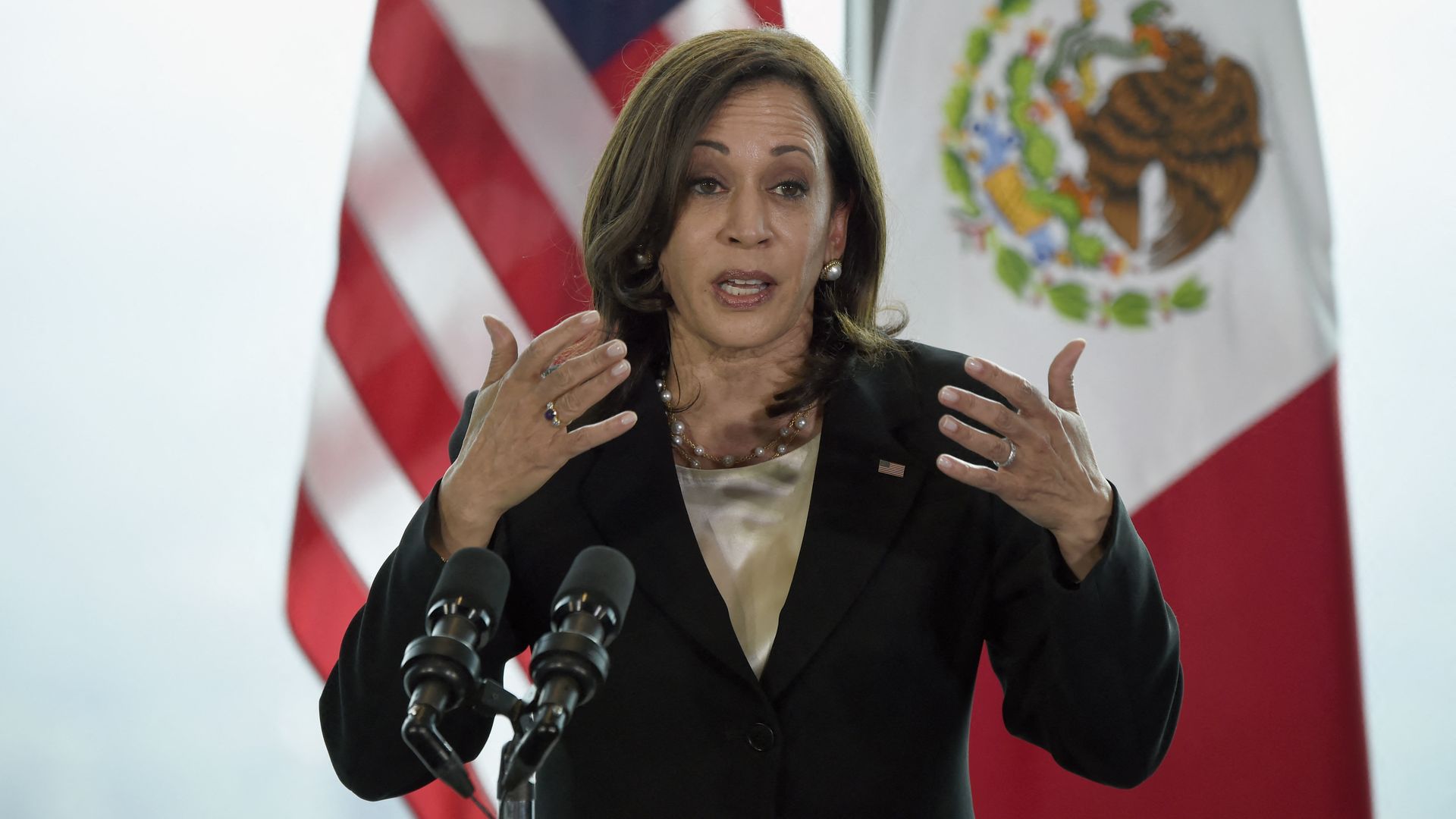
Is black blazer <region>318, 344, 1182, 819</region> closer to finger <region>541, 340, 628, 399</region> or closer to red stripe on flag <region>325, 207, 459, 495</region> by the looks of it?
finger <region>541, 340, 628, 399</region>

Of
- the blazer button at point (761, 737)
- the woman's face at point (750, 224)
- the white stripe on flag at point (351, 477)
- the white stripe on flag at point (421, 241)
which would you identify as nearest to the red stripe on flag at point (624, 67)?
the white stripe on flag at point (421, 241)

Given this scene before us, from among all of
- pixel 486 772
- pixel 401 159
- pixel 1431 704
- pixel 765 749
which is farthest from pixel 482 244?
pixel 1431 704

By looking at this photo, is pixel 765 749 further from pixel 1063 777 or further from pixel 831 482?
pixel 1063 777

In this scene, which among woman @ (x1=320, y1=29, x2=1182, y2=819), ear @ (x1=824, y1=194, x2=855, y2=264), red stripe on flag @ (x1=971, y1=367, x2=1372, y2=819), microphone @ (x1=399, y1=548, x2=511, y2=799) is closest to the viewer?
microphone @ (x1=399, y1=548, x2=511, y2=799)

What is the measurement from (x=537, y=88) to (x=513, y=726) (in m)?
1.97

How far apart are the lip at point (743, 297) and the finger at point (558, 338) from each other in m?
0.39

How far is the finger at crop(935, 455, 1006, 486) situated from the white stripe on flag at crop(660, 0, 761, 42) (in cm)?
168

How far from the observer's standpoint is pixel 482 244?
2.69m

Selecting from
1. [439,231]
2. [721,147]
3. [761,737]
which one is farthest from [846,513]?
[439,231]

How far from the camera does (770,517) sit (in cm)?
163

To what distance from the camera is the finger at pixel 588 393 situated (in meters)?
1.28

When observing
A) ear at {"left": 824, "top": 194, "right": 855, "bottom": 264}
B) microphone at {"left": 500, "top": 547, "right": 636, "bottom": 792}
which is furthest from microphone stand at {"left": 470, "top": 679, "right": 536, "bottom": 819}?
ear at {"left": 824, "top": 194, "right": 855, "bottom": 264}

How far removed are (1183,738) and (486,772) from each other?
1375mm

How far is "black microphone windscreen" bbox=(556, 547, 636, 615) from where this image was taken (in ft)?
3.23
